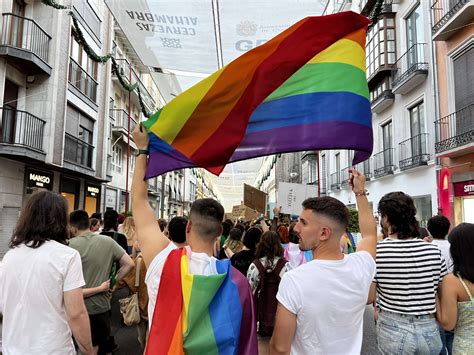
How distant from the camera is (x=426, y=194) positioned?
601 inches

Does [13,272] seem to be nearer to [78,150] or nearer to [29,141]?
[29,141]

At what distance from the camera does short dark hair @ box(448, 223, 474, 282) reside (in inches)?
100.0

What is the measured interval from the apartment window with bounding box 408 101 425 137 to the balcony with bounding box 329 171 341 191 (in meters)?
9.30

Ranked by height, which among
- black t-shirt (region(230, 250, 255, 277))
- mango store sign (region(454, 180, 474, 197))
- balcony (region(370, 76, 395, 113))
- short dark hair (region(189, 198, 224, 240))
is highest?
balcony (region(370, 76, 395, 113))

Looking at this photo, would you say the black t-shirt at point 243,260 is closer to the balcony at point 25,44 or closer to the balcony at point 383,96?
the balcony at point 25,44

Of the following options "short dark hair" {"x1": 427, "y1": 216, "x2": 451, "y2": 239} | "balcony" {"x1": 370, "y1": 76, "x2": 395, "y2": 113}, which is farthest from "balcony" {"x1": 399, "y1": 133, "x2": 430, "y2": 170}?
"short dark hair" {"x1": 427, "y1": 216, "x2": 451, "y2": 239}

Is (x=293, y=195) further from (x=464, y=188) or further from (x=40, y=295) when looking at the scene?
(x=464, y=188)

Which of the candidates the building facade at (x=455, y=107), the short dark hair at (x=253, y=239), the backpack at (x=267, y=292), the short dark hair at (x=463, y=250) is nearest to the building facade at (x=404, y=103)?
the building facade at (x=455, y=107)

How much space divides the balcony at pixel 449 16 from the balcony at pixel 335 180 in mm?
12968

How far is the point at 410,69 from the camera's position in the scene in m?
15.5

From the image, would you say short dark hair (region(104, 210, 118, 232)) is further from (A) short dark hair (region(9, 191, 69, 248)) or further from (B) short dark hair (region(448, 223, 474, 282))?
(B) short dark hair (region(448, 223, 474, 282))

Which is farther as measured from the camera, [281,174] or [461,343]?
[281,174]

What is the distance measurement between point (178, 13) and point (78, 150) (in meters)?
15.6

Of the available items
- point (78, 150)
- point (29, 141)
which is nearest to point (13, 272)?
point (29, 141)
